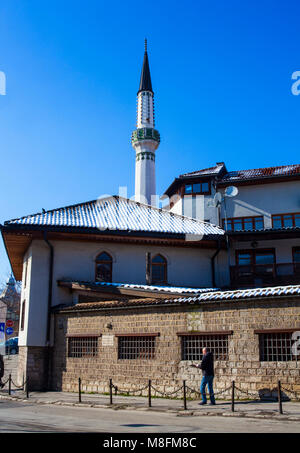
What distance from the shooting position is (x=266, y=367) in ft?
44.9

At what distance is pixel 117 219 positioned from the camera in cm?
2348

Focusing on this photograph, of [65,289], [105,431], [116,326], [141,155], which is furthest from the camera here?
[141,155]

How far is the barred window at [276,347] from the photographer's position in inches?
533

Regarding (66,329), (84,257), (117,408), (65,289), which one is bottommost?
(117,408)

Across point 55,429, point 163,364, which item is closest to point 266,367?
point 163,364

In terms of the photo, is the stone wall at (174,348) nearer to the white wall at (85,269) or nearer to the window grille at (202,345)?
the window grille at (202,345)

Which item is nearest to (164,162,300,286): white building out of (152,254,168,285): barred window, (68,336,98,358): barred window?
(152,254,168,285): barred window

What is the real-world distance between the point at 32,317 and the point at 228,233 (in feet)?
31.9

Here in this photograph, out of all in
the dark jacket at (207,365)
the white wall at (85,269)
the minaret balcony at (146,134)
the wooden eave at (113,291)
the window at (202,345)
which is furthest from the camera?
the minaret balcony at (146,134)

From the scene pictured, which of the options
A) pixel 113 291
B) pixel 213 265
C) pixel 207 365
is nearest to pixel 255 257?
pixel 213 265

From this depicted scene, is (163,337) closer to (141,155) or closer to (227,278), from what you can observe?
(227,278)

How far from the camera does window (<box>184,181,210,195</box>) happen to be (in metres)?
33.7

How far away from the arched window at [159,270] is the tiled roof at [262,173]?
1149 cm

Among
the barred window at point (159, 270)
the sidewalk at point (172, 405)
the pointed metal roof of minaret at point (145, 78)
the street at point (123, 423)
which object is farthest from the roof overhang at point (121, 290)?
the pointed metal roof of minaret at point (145, 78)
